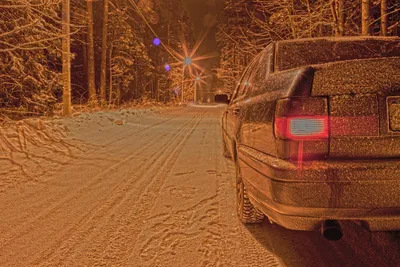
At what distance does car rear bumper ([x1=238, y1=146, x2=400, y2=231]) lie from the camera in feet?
5.66

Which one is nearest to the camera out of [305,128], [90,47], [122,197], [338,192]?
[338,192]

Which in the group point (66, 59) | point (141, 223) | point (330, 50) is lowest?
point (141, 223)

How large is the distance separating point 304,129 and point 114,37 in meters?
24.4

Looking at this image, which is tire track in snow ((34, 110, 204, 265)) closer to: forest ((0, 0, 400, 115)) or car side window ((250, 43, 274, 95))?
car side window ((250, 43, 274, 95))

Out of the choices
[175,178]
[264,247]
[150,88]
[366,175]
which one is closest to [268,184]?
[366,175]

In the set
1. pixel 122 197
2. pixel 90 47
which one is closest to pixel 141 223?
pixel 122 197

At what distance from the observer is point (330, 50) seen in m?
3.05

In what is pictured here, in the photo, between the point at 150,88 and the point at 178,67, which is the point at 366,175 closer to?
the point at 150,88

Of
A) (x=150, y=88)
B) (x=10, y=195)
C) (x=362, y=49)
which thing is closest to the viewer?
(x=362, y=49)

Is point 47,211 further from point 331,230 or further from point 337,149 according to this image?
point 337,149

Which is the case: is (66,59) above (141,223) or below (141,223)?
above

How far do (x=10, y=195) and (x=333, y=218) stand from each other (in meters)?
4.04

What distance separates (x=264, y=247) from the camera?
251 cm

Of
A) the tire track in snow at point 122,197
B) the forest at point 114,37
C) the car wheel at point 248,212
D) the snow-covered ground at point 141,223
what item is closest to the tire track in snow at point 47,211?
the snow-covered ground at point 141,223
